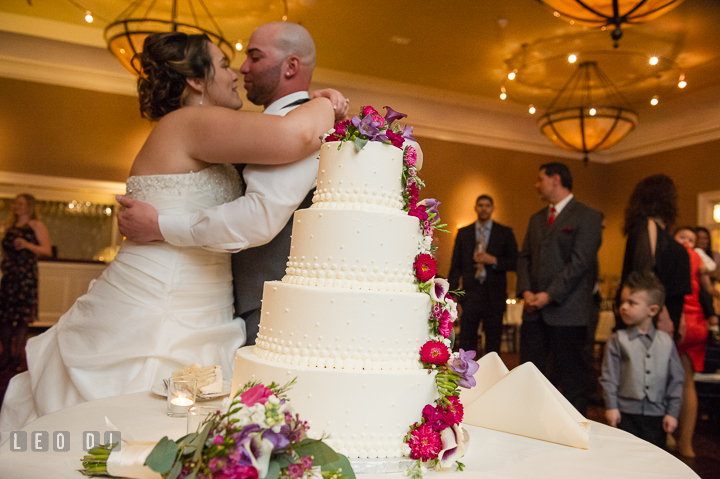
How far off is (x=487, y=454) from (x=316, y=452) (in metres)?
0.58

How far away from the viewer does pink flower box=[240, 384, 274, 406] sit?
1.03 m

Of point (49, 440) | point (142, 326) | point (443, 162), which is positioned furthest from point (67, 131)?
point (49, 440)

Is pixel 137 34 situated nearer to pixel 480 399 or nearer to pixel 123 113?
pixel 123 113

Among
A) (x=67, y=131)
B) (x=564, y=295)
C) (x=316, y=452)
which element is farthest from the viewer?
(x=67, y=131)

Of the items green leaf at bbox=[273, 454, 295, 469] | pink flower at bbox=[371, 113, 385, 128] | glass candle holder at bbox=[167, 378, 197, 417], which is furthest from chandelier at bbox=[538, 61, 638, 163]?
green leaf at bbox=[273, 454, 295, 469]

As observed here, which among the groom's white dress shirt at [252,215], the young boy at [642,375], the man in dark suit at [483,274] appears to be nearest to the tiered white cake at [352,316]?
the groom's white dress shirt at [252,215]

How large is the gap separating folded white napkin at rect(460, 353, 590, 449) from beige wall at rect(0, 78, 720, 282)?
739cm

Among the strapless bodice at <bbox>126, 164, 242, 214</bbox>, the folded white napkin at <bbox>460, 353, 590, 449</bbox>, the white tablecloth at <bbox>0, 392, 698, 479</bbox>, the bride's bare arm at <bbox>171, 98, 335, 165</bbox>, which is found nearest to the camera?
the white tablecloth at <bbox>0, 392, 698, 479</bbox>

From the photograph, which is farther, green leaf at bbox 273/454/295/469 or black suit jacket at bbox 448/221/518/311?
black suit jacket at bbox 448/221/518/311

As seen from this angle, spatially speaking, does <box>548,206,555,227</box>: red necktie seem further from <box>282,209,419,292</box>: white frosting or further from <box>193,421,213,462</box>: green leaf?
<box>193,421,213,462</box>: green leaf

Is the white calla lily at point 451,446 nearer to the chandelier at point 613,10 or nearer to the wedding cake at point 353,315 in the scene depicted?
the wedding cake at point 353,315

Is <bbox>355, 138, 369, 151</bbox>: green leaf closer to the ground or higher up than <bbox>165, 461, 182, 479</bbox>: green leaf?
higher up

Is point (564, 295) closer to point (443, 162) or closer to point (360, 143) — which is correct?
point (360, 143)

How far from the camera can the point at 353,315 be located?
1387 millimetres
